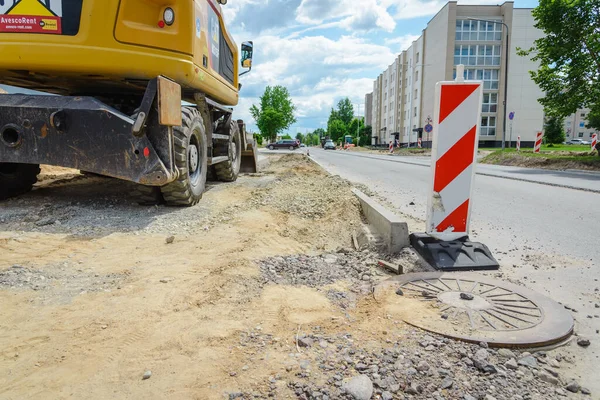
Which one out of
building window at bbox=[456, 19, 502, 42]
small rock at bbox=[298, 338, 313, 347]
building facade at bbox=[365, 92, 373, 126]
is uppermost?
building window at bbox=[456, 19, 502, 42]

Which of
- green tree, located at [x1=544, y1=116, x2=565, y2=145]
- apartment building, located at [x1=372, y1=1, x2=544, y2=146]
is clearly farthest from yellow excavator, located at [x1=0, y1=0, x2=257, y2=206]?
green tree, located at [x1=544, y1=116, x2=565, y2=145]

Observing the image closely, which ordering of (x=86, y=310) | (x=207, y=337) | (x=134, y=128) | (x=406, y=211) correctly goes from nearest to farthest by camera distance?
(x=207, y=337) → (x=86, y=310) → (x=134, y=128) → (x=406, y=211)

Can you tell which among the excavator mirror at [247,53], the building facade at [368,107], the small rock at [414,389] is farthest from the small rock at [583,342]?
the building facade at [368,107]

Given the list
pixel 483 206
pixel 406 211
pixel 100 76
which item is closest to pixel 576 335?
pixel 406 211

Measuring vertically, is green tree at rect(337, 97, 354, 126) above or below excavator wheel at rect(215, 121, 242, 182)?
above

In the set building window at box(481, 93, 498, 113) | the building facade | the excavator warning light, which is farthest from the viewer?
the building facade

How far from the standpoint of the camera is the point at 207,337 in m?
2.45

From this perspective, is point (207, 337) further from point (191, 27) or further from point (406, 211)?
point (406, 211)

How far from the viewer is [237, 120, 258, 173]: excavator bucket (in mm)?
10988

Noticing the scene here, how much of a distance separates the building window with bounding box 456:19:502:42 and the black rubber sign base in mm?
52789

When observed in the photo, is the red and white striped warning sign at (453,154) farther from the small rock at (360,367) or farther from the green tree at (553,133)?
the green tree at (553,133)

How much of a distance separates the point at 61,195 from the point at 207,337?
5.07m

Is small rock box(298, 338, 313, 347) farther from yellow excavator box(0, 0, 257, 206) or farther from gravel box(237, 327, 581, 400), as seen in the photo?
yellow excavator box(0, 0, 257, 206)

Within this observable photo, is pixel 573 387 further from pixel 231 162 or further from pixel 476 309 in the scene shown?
pixel 231 162
